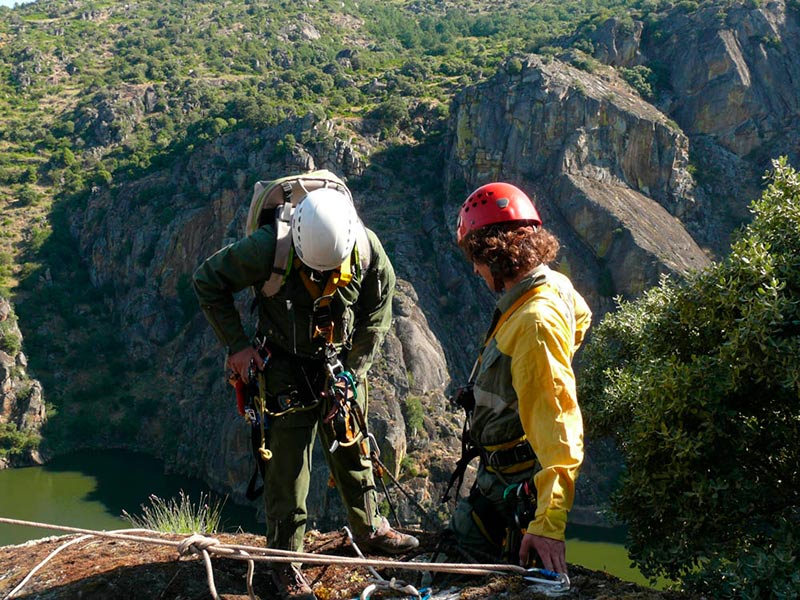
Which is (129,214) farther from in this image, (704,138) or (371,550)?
(371,550)

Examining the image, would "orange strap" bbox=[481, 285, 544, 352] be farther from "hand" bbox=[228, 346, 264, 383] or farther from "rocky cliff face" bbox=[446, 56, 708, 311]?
"rocky cliff face" bbox=[446, 56, 708, 311]

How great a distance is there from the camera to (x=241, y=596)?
127 inches

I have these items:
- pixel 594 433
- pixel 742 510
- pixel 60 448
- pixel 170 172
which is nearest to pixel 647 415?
pixel 742 510

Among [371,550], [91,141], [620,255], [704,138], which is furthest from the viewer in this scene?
[91,141]

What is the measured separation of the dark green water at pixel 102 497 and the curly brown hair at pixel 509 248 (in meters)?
28.5

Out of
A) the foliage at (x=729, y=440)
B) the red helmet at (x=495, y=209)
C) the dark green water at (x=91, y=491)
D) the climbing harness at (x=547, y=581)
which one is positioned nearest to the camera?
the climbing harness at (x=547, y=581)

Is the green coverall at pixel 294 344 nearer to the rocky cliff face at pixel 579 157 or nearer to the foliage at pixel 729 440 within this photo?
the foliage at pixel 729 440

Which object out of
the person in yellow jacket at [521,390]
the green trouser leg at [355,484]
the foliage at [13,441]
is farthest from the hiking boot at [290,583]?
the foliage at [13,441]

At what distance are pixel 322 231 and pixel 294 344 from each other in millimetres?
655

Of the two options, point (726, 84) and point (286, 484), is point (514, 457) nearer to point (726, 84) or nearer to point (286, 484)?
point (286, 484)

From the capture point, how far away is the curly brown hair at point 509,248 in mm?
2670

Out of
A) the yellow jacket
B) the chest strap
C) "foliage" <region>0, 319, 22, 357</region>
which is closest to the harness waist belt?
the chest strap

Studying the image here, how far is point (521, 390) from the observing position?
95.6 inches

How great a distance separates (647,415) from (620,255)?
41.0 meters
